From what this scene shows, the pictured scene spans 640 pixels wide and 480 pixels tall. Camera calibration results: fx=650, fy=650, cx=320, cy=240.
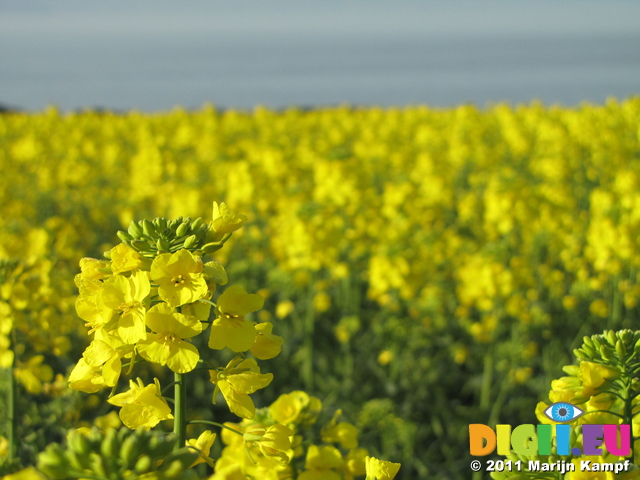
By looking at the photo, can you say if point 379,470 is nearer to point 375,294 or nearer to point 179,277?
point 179,277

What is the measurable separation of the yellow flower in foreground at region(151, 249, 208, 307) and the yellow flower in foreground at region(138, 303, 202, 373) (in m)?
0.03

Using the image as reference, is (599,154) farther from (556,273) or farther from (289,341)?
(289,341)

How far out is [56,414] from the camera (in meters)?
3.29

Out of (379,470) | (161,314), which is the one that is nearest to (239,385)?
(161,314)

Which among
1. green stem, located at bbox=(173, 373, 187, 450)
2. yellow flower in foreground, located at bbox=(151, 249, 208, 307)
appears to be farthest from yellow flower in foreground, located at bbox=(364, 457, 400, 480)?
yellow flower in foreground, located at bbox=(151, 249, 208, 307)

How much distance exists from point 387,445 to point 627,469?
2.86m

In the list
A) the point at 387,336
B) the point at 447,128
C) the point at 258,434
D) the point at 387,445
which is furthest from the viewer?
the point at 447,128

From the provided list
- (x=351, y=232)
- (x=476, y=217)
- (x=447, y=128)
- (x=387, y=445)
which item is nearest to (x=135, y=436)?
(x=387, y=445)

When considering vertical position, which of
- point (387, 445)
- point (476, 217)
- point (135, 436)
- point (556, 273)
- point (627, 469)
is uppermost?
point (476, 217)

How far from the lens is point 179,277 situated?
149 centimetres

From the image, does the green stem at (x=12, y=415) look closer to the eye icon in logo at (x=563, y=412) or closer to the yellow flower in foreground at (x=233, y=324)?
the yellow flower in foreground at (x=233, y=324)

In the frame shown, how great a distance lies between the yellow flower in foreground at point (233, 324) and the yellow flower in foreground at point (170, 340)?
0.22 ft

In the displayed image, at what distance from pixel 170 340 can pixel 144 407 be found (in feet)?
0.62

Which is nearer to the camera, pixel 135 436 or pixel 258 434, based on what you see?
pixel 135 436
